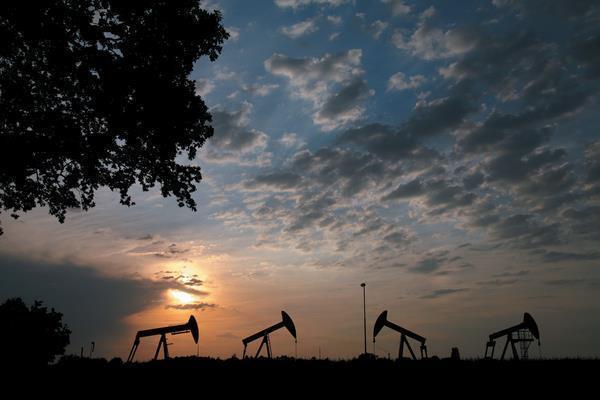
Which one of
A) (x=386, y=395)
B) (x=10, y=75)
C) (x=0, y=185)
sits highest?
(x=10, y=75)

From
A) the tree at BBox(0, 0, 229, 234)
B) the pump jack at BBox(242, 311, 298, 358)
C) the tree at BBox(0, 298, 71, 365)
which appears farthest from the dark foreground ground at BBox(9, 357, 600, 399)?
the tree at BBox(0, 298, 71, 365)

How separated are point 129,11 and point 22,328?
172 ft

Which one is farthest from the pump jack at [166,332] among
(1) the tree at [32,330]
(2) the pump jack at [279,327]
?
(1) the tree at [32,330]

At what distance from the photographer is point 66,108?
1839 centimetres

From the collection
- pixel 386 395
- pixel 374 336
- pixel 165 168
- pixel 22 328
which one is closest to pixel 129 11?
pixel 165 168

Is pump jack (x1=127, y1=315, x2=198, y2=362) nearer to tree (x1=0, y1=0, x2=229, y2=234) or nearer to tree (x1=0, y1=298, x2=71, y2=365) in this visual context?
tree (x1=0, y1=0, x2=229, y2=234)

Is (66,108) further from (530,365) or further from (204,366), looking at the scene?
(530,365)

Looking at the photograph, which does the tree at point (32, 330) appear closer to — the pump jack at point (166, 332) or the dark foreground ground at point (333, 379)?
the pump jack at point (166, 332)

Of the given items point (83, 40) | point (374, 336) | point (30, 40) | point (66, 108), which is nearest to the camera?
point (30, 40)

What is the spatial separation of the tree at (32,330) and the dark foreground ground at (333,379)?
43.0 meters

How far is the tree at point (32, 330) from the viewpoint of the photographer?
173 ft

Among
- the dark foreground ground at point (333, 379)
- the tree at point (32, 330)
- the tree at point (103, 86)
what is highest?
the tree at point (103, 86)

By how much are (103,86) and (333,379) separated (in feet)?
44.4

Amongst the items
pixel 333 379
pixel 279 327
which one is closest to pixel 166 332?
pixel 279 327
